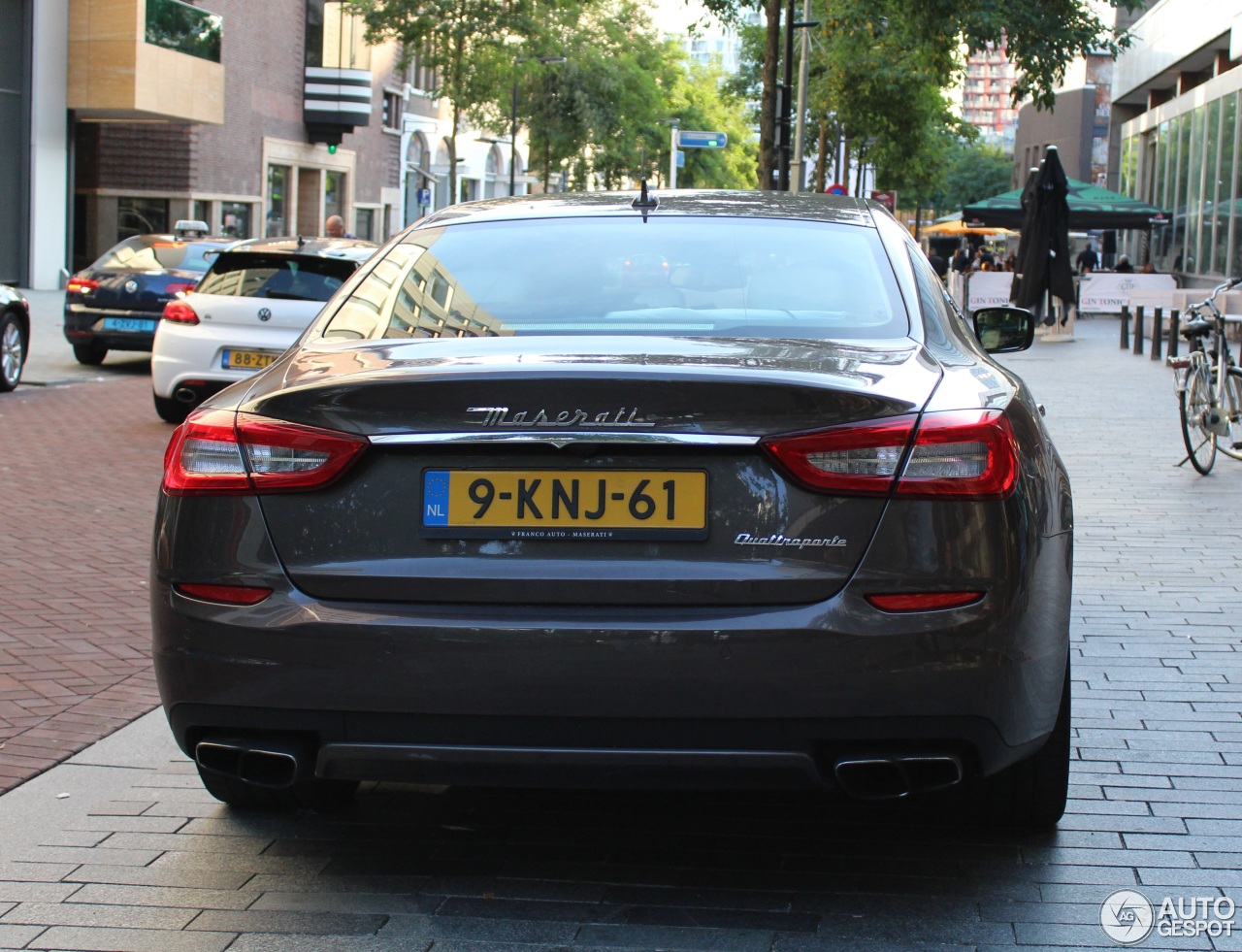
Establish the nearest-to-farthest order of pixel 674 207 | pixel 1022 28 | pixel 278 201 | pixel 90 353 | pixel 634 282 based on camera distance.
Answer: pixel 634 282, pixel 674 207, pixel 90 353, pixel 1022 28, pixel 278 201

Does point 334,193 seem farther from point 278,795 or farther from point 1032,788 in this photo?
point 1032,788

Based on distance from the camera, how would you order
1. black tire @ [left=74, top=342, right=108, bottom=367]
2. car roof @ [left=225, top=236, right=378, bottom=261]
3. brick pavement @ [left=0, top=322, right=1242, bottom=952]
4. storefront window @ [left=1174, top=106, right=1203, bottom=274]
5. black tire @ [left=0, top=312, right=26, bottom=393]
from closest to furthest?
brick pavement @ [left=0, top=322, right=1242, bottom=952], car roof @ [left=225, top=236, right=378, bottom=261], black tire @ [left=0, top=312, right=26, bottom=393], black tire @ [left=74, top=342, right=108, bottom=367], storefront window @ [left=1174, top=106, right=1203, bottom=274]

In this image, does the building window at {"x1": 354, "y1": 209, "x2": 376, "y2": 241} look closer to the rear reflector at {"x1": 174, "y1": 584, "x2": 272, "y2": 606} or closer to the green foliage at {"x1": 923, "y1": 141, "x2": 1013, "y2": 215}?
the rear reflector at {"x1": 174, "y1": 584, "x2": 272, "y2": 606}

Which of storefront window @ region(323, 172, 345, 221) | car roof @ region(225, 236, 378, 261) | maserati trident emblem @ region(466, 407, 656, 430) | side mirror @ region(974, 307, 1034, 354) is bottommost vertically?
maserati trident emblem @ region(466, 407, 656, 430)

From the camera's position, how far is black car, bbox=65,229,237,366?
689 inches

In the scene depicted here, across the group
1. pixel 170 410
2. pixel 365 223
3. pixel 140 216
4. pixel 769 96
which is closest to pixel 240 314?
pixel 170 410

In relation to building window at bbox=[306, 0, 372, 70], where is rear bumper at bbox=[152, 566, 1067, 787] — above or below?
below

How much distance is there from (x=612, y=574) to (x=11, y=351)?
13.3 meters

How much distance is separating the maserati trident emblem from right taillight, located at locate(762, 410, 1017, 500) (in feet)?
0.83

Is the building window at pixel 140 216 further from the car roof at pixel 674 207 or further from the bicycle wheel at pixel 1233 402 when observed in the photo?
the car roof at pixel 674 207

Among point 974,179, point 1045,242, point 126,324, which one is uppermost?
point 974,179

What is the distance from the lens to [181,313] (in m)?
12.6

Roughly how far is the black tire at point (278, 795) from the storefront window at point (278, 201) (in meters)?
42.8

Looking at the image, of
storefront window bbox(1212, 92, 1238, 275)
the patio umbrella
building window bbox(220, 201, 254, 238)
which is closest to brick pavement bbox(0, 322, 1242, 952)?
the patio umbrella
